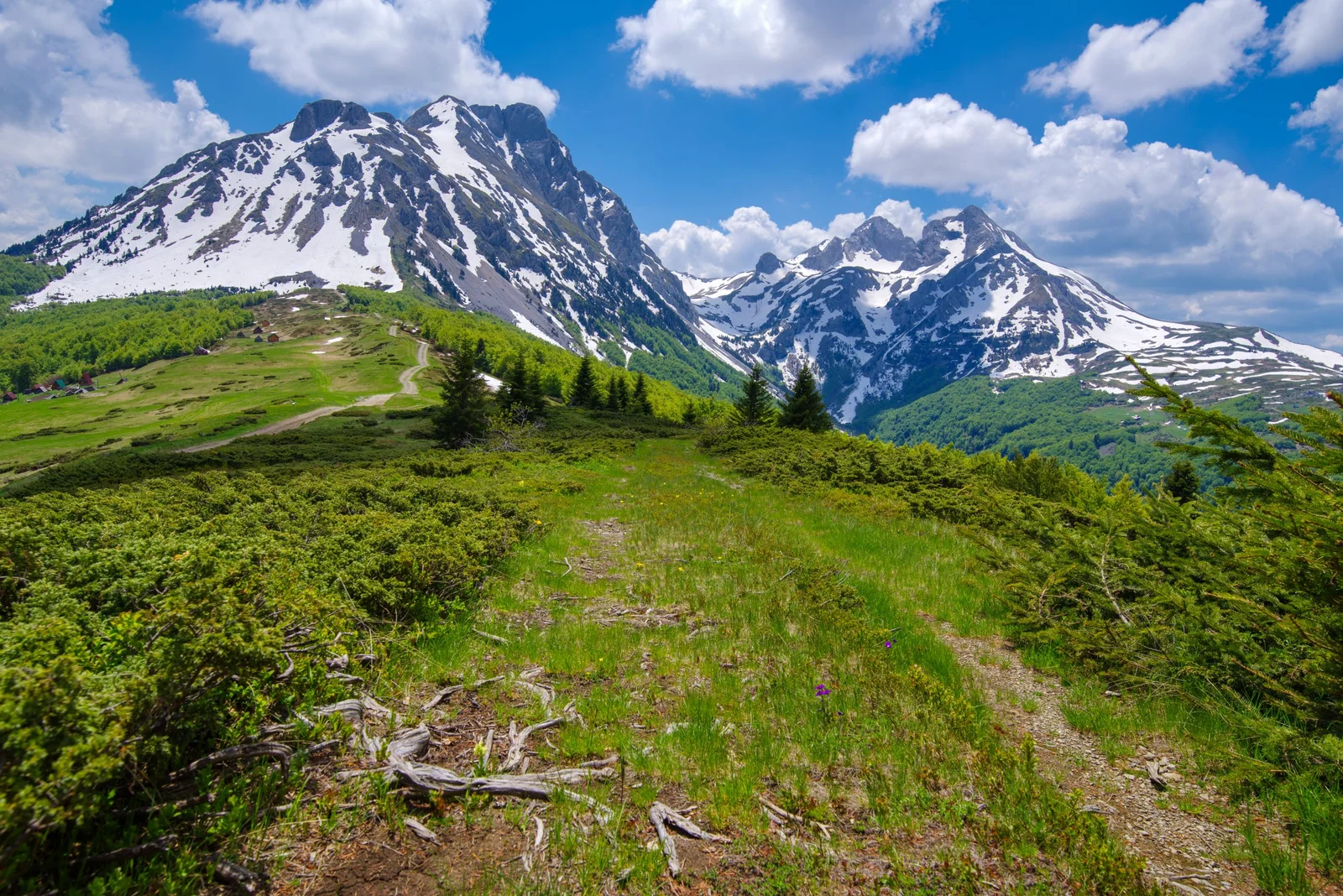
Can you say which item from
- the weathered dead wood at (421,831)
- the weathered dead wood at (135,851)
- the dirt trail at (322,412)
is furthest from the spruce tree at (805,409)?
the weathered dead wood at (135,851)

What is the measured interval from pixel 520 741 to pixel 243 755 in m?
2.34

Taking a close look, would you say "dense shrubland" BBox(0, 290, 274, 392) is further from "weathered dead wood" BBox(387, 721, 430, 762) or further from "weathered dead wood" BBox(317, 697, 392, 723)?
"weathered dead wood" BBox(387, 721, 430, 762)

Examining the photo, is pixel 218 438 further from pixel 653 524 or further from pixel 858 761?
pixel 858 761

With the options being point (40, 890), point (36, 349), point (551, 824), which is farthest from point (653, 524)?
point (36, 349)

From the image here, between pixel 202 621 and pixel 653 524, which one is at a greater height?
pixel 202 621

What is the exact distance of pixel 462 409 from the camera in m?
45.2

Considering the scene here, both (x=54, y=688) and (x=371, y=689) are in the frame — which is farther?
(x=371, y=689)

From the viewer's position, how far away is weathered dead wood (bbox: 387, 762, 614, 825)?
471 centimetres

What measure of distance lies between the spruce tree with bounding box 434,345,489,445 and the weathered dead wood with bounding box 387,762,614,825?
41337 mm

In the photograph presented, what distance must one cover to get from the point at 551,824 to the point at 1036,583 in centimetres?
843

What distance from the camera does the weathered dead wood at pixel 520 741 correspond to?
17.4 ft

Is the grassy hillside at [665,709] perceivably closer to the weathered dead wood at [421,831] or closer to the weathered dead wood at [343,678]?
the weathered dead wood at [421,831]

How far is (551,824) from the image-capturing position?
4562mm

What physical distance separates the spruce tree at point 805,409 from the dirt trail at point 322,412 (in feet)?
162
